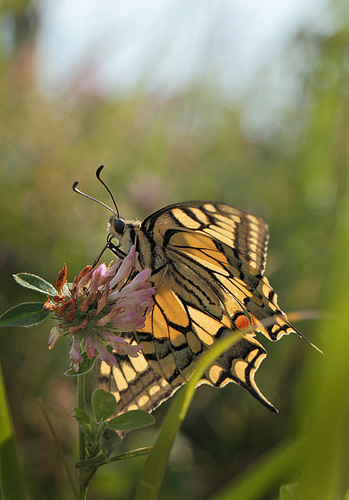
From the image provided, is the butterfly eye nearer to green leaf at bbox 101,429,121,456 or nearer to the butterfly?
the butterfly

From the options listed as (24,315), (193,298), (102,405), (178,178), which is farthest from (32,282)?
(178,178)

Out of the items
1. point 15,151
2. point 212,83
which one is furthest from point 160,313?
point 212,83

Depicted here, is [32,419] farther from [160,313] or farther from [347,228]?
[347,228]

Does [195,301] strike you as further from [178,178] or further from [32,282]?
[178,178]

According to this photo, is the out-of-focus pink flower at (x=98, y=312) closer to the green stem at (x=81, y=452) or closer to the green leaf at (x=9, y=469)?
the green stem at (x=81, y=452)

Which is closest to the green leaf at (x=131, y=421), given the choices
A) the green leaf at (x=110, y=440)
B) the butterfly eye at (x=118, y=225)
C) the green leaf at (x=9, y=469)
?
the green leaf at (x=110, y=440)
